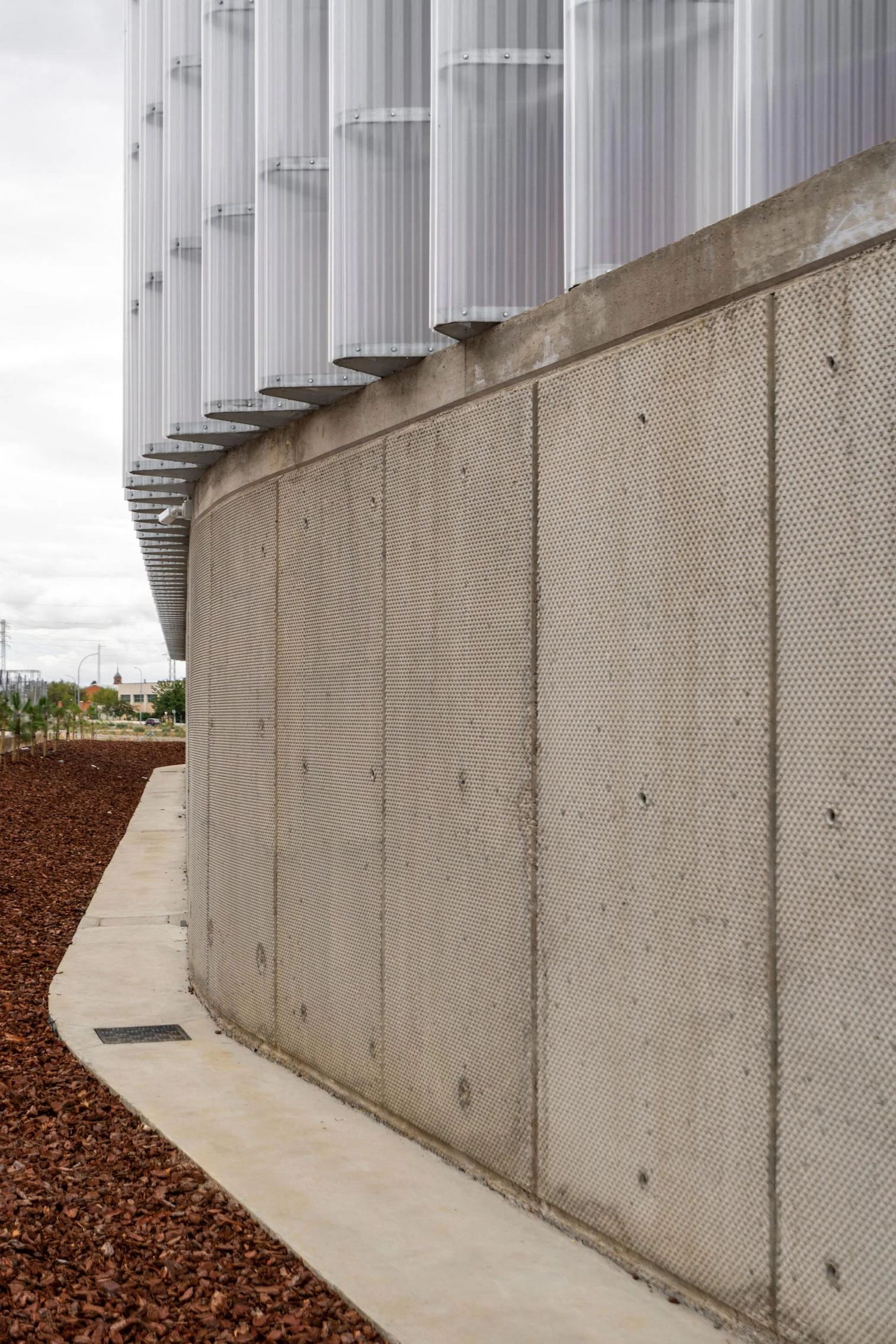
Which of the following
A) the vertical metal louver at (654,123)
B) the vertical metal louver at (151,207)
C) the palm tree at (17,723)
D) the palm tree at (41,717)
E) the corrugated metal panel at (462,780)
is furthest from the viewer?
the palm tree at (41,717)

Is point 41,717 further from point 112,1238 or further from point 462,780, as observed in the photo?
point 112,1238

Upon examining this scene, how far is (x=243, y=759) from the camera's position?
7.58 metres

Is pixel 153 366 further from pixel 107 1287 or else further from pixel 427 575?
pixel 107 1287

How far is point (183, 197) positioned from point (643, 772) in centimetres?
548

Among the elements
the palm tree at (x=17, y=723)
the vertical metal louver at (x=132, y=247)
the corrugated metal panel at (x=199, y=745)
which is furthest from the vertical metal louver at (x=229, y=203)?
the palm tree at (x=17, y=723)

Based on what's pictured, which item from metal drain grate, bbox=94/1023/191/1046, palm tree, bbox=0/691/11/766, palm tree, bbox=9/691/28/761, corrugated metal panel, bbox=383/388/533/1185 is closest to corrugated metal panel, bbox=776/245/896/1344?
corrugated metal panel, bbox=383/388/533/1185

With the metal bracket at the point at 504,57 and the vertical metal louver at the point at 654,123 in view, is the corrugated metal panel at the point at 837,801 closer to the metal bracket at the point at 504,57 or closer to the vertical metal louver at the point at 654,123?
the vertical metal louver at the point at 654,123

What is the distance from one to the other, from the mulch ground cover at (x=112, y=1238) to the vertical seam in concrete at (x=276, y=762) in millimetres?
1033

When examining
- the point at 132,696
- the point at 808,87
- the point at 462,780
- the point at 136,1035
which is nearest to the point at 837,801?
the point at 462,780

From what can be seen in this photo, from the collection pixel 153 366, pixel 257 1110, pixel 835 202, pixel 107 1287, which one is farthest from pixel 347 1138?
pixel 153 366

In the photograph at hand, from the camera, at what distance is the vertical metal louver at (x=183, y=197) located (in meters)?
7.79

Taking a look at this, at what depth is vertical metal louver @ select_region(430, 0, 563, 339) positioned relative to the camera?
5.11 m

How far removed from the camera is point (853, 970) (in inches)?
129

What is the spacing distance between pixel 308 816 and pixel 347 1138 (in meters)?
1.64
